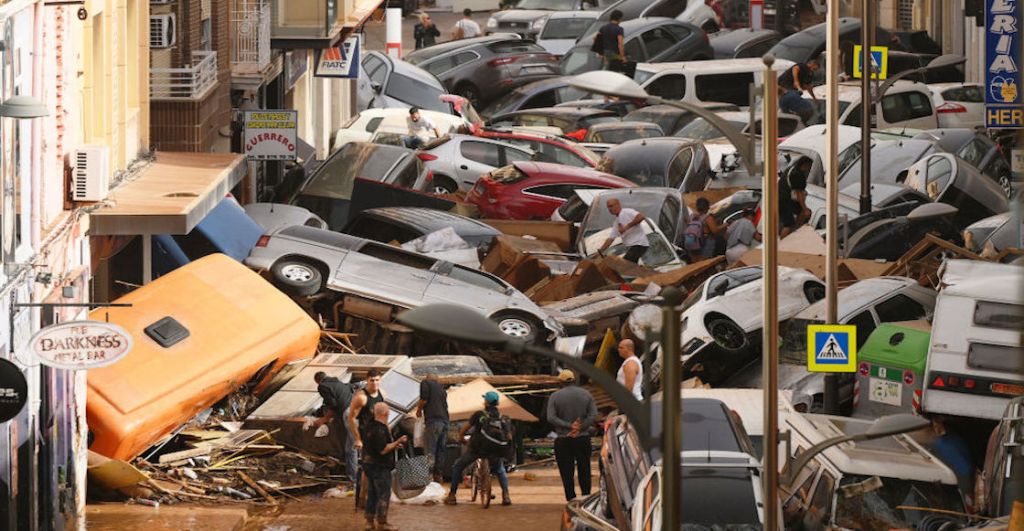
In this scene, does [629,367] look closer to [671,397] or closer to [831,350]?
[831,350]

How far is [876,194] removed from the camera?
3011 centimetres

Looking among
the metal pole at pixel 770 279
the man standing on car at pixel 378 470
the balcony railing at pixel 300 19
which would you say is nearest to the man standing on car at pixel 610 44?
the balcony railing at pixel 300 19

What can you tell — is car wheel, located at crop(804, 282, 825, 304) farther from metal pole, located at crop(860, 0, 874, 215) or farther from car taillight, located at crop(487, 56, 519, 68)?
car taillight, located at crop(487, 56, 519, 68)

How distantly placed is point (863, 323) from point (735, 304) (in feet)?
4.54

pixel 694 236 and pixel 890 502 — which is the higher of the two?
pixel 694 236

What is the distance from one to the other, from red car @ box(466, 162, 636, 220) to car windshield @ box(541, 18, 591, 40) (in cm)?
2280

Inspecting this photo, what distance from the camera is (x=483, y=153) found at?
34.7 meters

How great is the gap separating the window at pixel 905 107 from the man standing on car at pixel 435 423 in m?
21.3

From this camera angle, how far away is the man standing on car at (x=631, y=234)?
90.3ft

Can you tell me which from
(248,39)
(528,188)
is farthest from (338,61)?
(528,188)

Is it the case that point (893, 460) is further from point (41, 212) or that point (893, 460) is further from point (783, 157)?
point (783, 157)

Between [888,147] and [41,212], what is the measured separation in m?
18.9

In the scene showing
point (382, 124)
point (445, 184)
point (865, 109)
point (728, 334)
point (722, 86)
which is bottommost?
point (728, 334)

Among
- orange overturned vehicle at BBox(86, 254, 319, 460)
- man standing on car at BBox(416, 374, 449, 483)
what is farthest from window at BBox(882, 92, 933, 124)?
man standing on car at BBox(416, 374, 449, 483)
